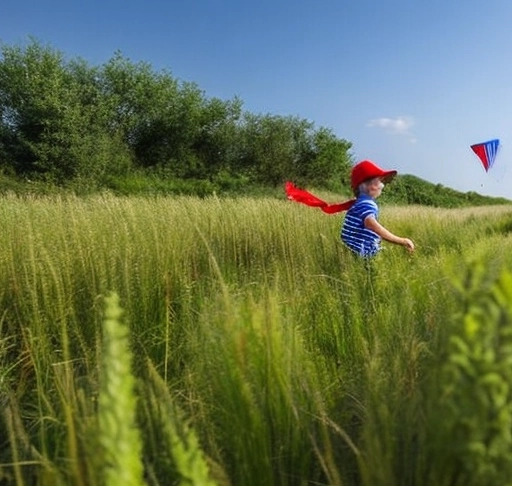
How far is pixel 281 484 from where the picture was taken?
3.43 ft

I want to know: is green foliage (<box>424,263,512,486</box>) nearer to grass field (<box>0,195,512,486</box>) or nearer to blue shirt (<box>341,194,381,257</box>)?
grass field (<box>0,195,512,486</box>)

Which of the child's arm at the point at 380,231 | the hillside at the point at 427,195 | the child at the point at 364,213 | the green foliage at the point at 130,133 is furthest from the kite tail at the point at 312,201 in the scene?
the hillside at the point at 427,195

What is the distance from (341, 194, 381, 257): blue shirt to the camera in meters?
4.02

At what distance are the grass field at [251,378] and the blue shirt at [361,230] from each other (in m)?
0.97

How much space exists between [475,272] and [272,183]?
1102 inches

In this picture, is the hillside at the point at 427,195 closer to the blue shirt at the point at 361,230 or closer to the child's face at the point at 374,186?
the child's face at the point at 374,186

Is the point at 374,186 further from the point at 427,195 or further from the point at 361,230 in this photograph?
the point at 427,195

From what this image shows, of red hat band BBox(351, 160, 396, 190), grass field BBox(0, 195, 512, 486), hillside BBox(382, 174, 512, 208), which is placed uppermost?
hillside BBox(382, 174, 512, 208)

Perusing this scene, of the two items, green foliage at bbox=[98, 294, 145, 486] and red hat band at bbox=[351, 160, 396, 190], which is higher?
red hat band at bbox=[351, 160, 396, 190]

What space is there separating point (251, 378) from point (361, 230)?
3.13 m

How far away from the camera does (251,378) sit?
3.65ft

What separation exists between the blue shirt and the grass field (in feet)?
3.18

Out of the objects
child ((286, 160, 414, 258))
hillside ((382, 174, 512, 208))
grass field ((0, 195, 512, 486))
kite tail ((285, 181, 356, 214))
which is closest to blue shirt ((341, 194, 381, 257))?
child ((286, 160, 414, 258))

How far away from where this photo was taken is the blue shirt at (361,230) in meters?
4.02
